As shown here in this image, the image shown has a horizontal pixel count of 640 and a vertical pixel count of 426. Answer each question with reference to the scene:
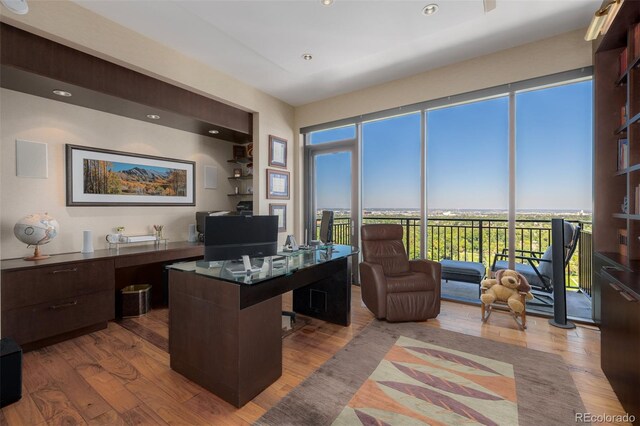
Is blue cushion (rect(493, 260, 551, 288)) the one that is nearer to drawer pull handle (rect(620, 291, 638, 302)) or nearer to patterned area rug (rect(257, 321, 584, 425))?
patterned area rug (rect(257, 321, 584, 425))

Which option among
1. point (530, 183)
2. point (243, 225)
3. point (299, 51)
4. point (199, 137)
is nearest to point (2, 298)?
point (243, 225)

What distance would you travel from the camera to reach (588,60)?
8.95 feet

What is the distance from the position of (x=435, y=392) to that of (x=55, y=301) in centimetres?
326

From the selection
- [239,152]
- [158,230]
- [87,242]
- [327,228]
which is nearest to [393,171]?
[327,228]

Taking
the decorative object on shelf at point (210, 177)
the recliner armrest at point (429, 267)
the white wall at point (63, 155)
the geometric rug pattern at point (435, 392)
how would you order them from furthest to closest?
the decorative object on shelf at point (210, 177), the recliner armrest at point (429, 267), the white wall at point (63, 155), the geometric rug pattern at point (435, 392)

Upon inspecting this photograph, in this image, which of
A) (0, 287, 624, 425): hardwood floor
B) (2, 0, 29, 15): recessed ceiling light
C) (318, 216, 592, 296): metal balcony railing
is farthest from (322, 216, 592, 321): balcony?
(2, 0, 29, 15): recessed ceiling light

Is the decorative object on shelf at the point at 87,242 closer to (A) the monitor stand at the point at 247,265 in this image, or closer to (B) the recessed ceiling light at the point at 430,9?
(A) the monitor stand at the point at 247,265

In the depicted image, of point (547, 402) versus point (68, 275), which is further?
point (68, 275)

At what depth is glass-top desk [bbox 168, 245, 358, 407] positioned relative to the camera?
1.70 meters

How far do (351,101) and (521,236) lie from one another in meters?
3.25

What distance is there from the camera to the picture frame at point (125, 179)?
3016 millimetres

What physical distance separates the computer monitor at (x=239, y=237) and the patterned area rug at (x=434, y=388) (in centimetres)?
98

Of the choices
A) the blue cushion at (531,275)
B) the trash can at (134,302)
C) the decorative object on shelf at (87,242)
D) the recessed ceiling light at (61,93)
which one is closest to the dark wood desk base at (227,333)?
the trash can at (134,302)

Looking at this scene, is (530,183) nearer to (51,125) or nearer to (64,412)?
(64,412)
